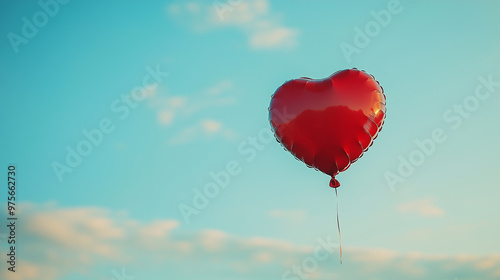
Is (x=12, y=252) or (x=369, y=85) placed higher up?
(x=369, y=85)

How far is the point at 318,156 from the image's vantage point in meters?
19.5

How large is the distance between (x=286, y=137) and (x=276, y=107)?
937 millimetres

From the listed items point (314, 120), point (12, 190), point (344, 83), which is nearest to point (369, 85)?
point (344, 83)

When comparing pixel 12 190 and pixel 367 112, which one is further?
pixel 12 190

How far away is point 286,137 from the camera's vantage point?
19.8 m

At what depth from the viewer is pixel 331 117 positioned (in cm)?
1909

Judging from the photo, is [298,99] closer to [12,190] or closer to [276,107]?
[276,107]

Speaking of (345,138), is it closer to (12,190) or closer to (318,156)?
(318,156)

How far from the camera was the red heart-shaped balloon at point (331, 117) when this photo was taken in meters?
19.1

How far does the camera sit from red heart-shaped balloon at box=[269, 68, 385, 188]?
62.8 feet

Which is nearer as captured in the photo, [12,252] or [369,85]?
[369,85]

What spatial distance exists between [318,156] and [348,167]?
1.07m

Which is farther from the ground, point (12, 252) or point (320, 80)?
point (320, 80)

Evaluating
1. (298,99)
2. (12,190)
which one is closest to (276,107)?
(298,99)
